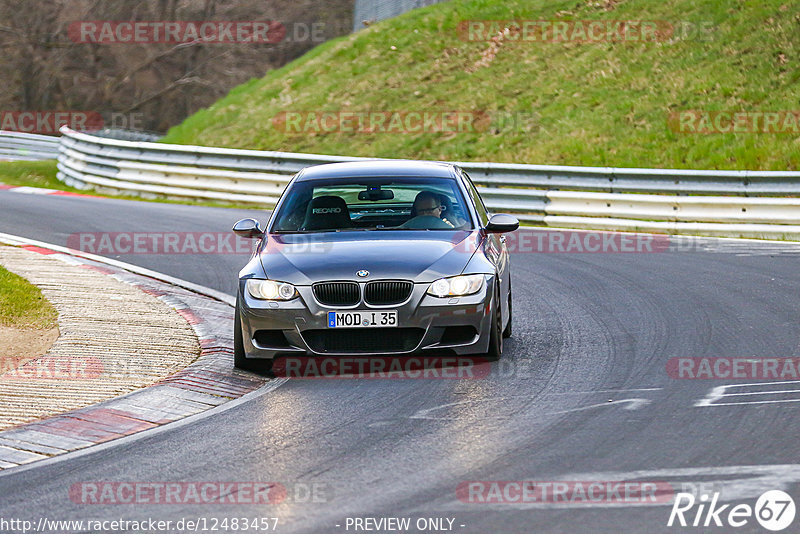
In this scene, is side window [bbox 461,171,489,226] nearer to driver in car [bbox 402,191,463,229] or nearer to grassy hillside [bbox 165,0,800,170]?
driver in car [bbox 402,191,463,229]

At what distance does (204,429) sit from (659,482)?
2864mm

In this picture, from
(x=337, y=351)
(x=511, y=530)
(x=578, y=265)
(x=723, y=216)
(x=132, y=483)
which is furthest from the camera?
(x=723, y=216)

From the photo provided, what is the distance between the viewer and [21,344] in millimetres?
9875

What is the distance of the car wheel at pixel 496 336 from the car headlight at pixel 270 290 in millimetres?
1495

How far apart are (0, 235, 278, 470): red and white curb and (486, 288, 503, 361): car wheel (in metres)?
1.64

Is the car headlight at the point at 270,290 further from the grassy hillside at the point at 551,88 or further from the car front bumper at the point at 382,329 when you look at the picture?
the grassy hillside at the point at 551,88

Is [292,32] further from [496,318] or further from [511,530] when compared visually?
[511,530]

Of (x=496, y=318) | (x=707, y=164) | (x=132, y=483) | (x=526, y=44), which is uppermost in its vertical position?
(x=526, y=44)

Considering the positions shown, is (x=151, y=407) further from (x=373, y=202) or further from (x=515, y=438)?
(x=373, y=202)

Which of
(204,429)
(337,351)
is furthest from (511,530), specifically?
(337,351)

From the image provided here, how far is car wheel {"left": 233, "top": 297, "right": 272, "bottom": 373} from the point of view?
902cm

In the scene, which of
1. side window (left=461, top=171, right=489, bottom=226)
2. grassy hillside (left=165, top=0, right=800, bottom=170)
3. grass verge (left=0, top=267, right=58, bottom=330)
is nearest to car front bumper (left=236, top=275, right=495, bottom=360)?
side window (left=461, top=171, right=489, bottom=226)

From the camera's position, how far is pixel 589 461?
6.30 meters

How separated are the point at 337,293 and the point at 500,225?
1.68 meters
